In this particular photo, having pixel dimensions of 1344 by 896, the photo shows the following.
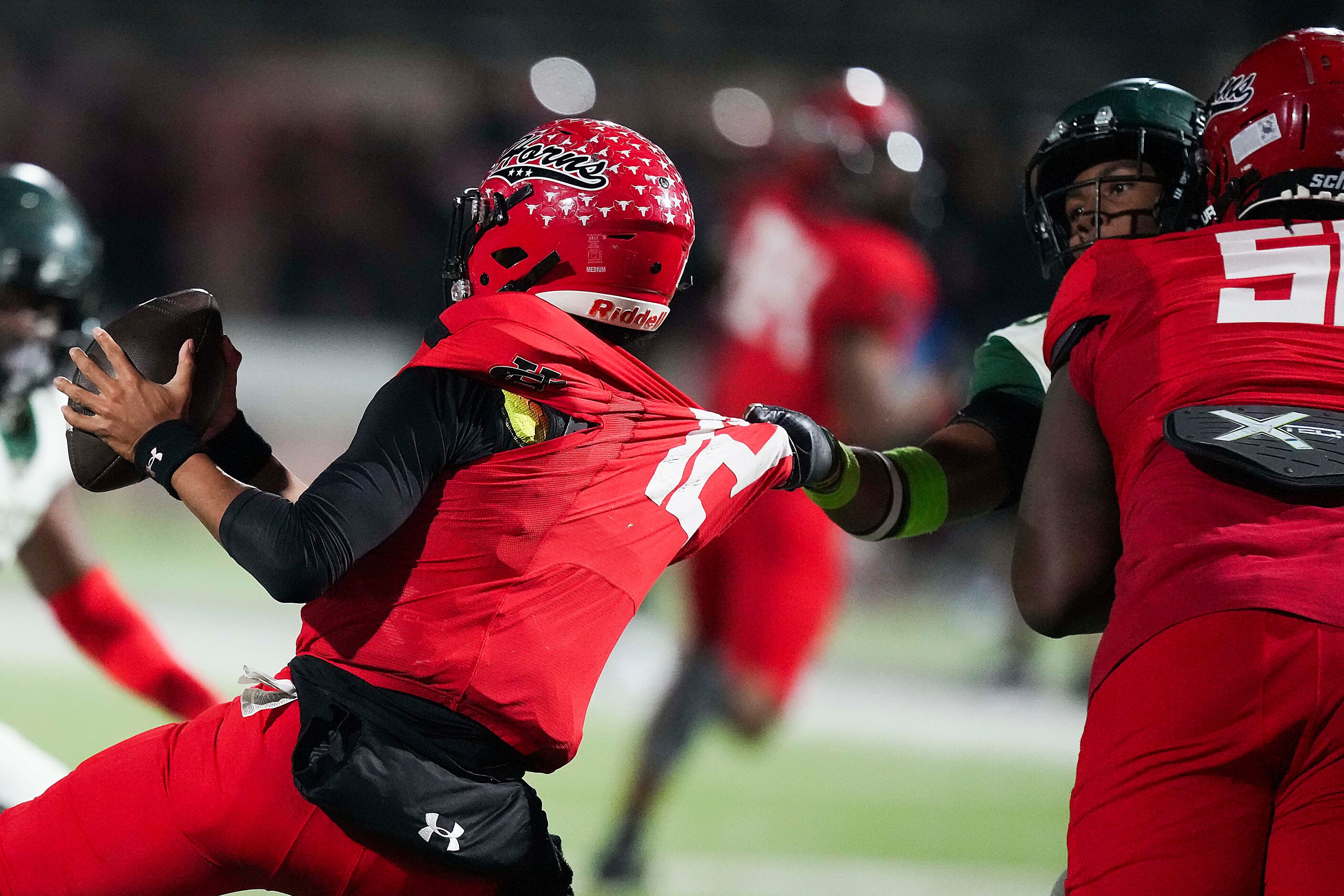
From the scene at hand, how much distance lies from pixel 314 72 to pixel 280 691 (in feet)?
34.1

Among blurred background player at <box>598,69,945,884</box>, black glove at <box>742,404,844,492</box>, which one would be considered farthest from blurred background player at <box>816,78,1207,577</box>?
blurred background player at <box>598,69,945,884</box>

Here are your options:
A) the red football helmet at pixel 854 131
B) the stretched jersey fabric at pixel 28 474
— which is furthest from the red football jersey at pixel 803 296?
the stretched jersey fabric at pixel 28 474

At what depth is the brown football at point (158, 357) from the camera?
1926mm

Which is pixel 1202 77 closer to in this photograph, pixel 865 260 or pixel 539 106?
pixel 539 106

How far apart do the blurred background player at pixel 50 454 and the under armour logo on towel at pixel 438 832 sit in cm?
120

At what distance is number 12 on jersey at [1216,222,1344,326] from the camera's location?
1.76 m

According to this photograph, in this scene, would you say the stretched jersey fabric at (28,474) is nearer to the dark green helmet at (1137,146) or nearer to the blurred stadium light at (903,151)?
the dark green helmet at (1137,146)

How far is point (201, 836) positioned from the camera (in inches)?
69.1

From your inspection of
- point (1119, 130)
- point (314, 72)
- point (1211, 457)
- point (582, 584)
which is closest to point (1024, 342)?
point (1119, 130)

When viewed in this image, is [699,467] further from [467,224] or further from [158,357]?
[158,357]

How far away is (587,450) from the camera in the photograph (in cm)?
187

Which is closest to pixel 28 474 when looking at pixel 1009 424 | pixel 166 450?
pixel 166 450

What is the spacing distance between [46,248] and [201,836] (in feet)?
5.93

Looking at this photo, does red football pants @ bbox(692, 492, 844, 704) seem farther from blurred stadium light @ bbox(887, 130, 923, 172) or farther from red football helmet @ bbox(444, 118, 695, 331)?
red football helmet @ bbox(444, 118, 695, 331)
